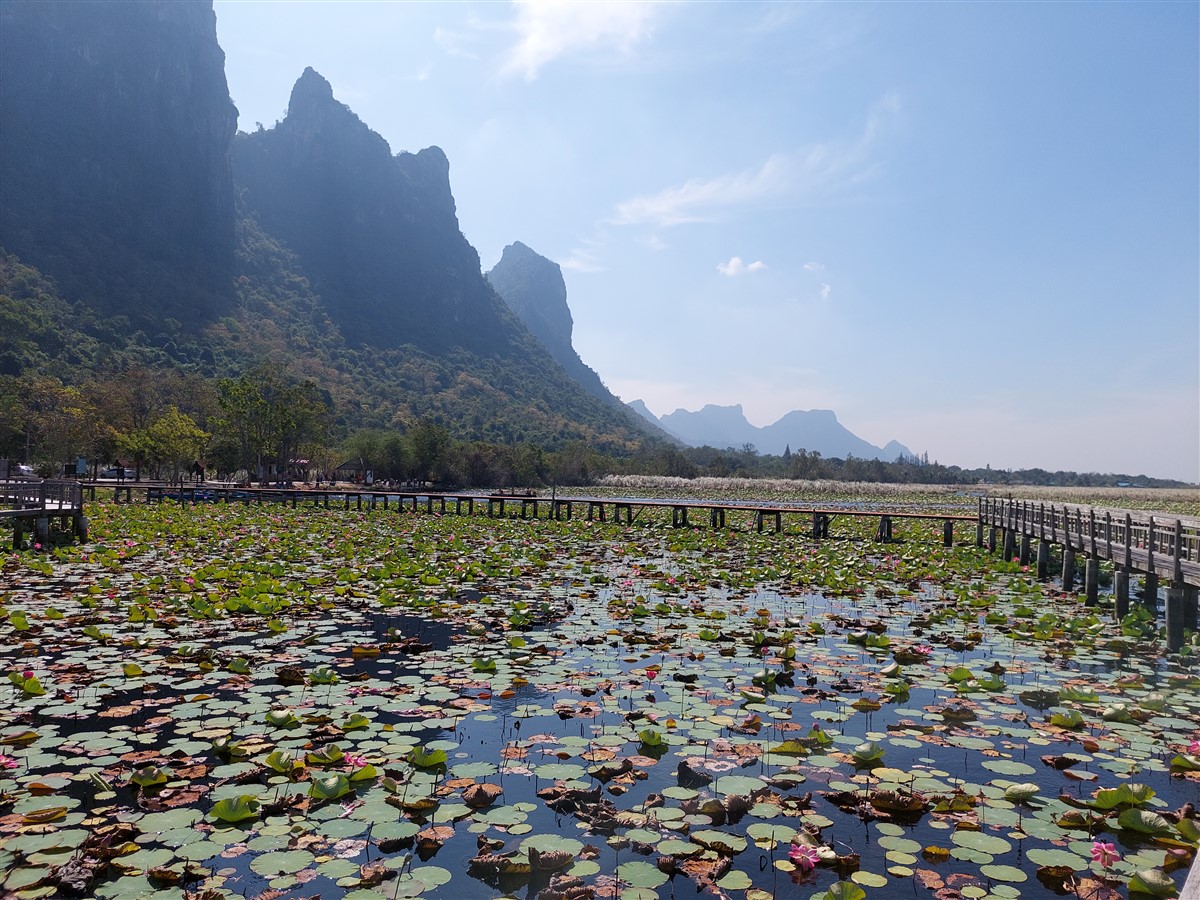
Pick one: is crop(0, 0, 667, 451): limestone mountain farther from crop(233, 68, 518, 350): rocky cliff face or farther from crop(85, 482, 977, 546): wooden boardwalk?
crop(85, 482, 977, 546): wooden boardwalk

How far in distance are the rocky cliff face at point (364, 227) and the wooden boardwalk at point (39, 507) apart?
109 metres

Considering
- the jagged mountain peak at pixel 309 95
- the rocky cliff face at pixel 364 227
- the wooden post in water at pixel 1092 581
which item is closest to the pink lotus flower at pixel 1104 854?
the wooden post in water at pixel 1092 581

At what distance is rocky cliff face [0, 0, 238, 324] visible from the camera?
9988 cm

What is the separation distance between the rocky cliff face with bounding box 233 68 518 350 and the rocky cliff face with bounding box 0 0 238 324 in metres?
18.1

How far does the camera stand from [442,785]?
196 inches

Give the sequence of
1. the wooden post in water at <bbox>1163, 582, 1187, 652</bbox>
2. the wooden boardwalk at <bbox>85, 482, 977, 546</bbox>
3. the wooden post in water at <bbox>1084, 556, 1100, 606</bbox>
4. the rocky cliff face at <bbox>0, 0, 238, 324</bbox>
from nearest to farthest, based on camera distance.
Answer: the wooden post in water at <bbox>1163, 582, 1187, 652</bbox> → the wooden post in water at <bbox>1084, 556, 1100, 606</bbox> → the wooden boardwalk at <bbox>85, 482, 977, 546</bbox> → the rocky cliff face at <bbox>0, 0, 238, 324</bbox>

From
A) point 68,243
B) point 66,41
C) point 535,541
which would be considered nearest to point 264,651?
point 535,541

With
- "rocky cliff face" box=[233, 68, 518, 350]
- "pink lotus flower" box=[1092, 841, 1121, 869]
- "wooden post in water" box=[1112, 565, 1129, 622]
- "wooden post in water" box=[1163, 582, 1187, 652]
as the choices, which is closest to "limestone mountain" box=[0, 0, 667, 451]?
"rocky cliff face" box=[233, 68, 518, 350]

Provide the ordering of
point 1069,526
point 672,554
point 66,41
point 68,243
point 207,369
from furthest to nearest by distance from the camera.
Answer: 1. point 66,41
2. point 68,243
3. point 207,369
4. point 672,554
5. point 1069,526

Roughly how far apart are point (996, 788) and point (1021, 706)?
7.83 feet

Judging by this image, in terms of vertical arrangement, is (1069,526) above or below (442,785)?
above

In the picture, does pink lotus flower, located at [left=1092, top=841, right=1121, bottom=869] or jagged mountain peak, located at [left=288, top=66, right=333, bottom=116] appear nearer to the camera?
pink lotus flower, located at [left=1092, top=841, right=1121, bottom=869]

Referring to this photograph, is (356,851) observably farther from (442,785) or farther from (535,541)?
(535,541)

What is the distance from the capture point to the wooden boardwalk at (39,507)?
17.5 metres
